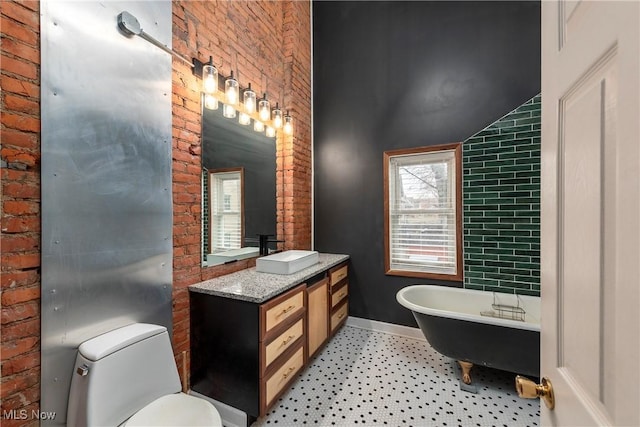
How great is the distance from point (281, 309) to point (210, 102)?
161 centimetres

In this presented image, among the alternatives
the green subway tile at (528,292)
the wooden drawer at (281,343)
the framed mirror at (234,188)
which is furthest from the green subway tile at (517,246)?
the framed mirror at (234,188)

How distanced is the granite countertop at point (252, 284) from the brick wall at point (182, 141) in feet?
0.38

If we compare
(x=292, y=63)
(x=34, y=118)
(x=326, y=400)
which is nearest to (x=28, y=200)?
(x=34, y=118)

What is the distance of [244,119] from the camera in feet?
7.77

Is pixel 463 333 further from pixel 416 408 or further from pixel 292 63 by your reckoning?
pixel 292 63

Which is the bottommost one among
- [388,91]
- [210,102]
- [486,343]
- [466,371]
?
[466,371]

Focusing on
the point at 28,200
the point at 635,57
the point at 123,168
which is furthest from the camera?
the point at 123,168

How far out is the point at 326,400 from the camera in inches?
74.1

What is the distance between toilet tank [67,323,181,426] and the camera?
44.1 inches

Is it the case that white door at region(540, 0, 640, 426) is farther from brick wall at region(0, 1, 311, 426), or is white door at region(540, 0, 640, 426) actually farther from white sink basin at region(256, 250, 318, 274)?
brick wall at region(0, 1, 311, 426)

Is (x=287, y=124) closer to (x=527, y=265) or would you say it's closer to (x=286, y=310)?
(x=286, y=310)

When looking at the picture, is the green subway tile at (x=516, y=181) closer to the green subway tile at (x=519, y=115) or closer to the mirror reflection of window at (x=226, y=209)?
the green subway tile at (x=519, y=115)

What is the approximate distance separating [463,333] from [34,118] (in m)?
2.78

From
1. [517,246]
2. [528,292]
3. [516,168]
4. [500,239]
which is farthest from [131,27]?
[528,292]
